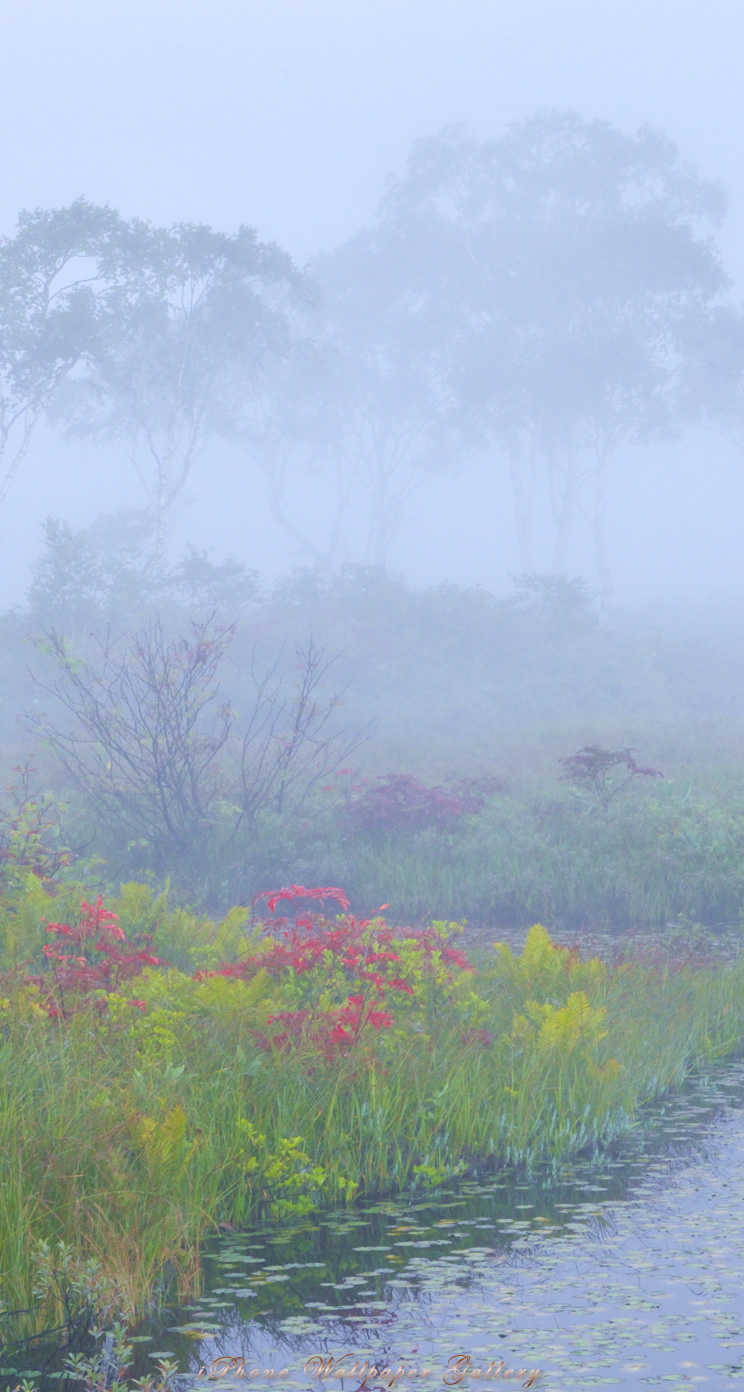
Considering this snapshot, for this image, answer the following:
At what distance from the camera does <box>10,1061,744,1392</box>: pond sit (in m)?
4.47

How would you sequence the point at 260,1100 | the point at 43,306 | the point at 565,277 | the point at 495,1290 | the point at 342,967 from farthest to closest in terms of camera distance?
1. the point at 565,277
2. the point at 43,306
3. the point at 342,967
4. the point at 260,1100
5. the point at 495,1290

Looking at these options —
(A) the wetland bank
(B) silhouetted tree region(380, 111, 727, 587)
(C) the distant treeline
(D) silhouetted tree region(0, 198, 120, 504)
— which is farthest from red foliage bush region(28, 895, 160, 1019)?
(B) silhouetted tree region(380, 111, 727, 587)

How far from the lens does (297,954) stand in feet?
25.8

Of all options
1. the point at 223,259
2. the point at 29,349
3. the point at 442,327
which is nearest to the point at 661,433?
the point at 442,327

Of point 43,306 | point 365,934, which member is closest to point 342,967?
point 365,934

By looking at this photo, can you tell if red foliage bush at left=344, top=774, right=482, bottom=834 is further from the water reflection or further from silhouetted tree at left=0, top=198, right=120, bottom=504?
silhouetted tree at left=0, top=198, right=120, bottom=504

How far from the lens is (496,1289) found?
5.12 meters

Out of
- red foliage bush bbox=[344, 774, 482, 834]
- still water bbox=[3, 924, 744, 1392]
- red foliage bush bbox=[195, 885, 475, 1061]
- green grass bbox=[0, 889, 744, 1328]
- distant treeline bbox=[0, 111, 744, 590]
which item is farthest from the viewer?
distant treeline bbox=[0, 111, 744, 590]

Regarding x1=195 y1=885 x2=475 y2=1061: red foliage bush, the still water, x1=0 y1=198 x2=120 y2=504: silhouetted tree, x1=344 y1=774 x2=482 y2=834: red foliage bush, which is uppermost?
x1=0 y1=198 x2=120 y2=504: silhouetted tree

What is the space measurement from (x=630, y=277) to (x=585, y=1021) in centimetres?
4372

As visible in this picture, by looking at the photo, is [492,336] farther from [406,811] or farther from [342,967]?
[342,967]

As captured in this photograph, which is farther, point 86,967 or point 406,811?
point 406,811

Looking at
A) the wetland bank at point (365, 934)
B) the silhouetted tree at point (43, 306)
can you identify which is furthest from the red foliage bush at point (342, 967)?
the silhouetted tree at point (43, 306)

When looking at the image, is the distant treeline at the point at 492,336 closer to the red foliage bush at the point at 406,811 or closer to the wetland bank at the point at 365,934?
the wetland bank at the point at 365,934
